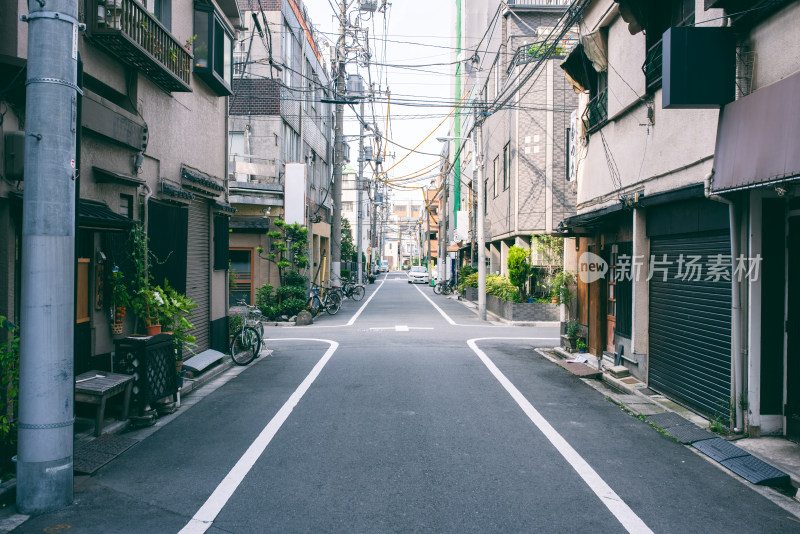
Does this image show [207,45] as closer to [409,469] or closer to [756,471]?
[409,469]

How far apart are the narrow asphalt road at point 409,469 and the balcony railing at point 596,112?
583cm

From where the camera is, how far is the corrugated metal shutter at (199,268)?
11.4 meters

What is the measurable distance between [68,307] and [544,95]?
21215 millimetres

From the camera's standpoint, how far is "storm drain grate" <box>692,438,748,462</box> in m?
6.18

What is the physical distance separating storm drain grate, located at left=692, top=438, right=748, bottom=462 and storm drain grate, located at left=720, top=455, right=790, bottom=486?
9 cm

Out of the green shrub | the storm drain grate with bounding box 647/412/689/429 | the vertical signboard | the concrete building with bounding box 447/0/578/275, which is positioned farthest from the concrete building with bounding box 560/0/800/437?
the green shrub

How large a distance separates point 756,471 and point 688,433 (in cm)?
140

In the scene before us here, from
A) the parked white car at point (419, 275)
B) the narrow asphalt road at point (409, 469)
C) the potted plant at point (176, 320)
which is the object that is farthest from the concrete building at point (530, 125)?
the parked white car at point (419, 275)

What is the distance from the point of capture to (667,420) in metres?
7.70

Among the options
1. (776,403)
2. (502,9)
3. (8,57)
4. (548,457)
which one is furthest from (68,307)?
(502,9)

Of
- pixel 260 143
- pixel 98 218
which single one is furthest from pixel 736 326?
pixel 260 143

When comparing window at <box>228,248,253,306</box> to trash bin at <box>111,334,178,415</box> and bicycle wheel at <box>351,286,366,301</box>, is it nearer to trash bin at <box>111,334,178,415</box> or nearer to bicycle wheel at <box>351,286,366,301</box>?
bicycle wheel at <box>351,286,366,301</box>

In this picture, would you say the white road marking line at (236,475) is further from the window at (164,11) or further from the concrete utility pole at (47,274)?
the window at (164,11)

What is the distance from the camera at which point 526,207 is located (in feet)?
77.5
